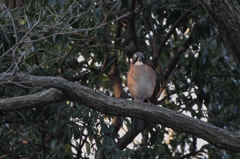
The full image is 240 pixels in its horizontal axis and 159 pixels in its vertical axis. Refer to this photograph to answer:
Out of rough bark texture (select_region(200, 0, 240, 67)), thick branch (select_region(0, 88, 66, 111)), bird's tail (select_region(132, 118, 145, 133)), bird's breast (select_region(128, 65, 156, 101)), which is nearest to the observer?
rough bark texture (select_region(200, 0, 240, 67))

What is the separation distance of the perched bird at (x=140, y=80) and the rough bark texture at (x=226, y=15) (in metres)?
2.23

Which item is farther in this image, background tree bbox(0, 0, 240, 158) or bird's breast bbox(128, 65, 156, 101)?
bird's breast bbox(128, 65, 156, 101)

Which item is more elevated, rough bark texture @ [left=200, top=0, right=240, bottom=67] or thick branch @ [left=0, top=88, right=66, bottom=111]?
rough bark texture @ [left=200, top=0, right=240, bottom=67]

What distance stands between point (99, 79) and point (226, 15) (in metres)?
2.47

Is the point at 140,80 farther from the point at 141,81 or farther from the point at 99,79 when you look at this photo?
the point at 99,79

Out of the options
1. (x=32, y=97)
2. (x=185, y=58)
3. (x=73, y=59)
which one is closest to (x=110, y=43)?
(x=73, y=59)

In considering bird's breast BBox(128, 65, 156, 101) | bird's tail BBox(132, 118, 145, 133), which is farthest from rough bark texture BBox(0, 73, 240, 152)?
bird's breast BBox(128, 65, 156, 101)

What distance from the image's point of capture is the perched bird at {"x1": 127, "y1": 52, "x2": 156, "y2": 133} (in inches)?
252

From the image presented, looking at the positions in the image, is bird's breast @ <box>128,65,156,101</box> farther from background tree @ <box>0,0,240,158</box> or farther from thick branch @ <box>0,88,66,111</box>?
thick branch @ <box>0,88,66,111</box>

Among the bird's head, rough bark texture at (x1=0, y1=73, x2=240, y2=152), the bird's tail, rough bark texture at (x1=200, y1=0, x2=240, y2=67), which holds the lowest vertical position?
the bird's tail

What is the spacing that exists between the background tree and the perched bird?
0.40 ft

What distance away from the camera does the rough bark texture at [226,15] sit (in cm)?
407

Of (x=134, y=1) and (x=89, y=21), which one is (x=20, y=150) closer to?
(x=89, y=21)

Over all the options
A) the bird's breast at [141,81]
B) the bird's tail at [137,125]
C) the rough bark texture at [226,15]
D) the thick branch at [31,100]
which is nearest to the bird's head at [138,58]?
the bird's breast at [141,81]
